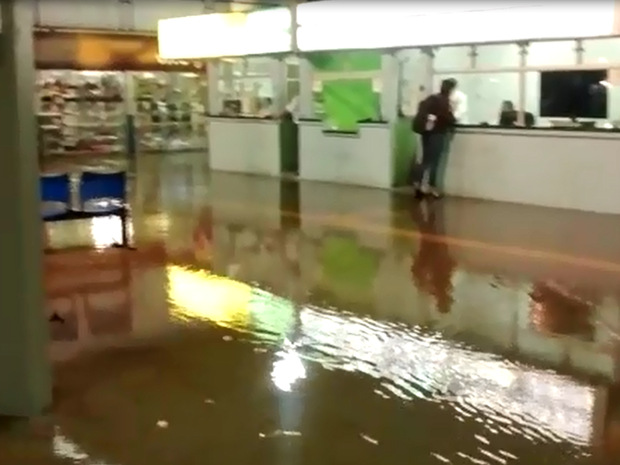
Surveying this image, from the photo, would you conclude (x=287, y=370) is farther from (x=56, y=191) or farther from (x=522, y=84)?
(x=522, y=84)

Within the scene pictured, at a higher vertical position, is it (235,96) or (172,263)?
(235,96)

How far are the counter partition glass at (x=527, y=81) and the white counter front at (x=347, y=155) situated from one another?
617 millimetres

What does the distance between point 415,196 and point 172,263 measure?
4.80 m

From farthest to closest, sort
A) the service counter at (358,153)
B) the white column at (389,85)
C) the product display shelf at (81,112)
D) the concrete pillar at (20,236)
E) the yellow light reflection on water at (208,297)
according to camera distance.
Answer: the product display shelf at (81,112) → the service counter at (358,153) → the white column at (389,85) → the yellow light reflection on water at (208,297) → the concrete pillar at (20,236)

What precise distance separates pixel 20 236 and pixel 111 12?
1575cm

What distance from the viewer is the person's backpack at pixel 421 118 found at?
440 inches

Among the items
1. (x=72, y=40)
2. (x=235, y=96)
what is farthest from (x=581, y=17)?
(x=72, y=40)

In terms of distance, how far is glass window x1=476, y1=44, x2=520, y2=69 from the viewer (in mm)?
11320

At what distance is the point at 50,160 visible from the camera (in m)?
18.7

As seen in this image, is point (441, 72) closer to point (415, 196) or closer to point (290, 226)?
point (415, 196)

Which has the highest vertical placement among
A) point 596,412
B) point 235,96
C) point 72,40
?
point 72,40

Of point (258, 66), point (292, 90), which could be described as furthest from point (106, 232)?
point (258, 66)

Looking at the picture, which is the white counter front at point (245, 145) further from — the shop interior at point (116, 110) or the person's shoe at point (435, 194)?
the shop interior at point (116, 110)

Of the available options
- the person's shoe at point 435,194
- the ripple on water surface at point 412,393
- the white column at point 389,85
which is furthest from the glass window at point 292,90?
the ripple on water surface at point 412,393
